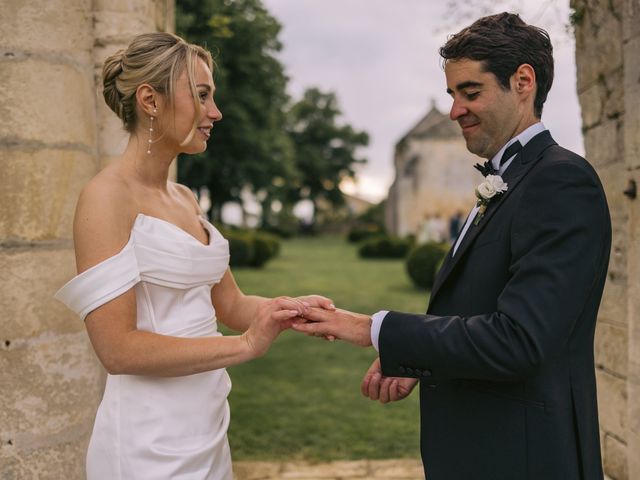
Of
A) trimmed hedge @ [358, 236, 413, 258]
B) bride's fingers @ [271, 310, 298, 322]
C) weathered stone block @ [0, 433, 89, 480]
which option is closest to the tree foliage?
trimmed hedge @ [358, 236, 413, 258]

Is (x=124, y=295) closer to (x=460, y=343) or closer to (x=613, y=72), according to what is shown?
(x=460, y=343)

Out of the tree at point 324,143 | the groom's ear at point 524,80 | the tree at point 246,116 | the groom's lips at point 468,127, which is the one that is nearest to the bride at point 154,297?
the groom's lips at point 468,127

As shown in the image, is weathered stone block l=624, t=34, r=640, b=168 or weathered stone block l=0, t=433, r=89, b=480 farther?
weathered stone block l=624, t=34, r=640, b=168

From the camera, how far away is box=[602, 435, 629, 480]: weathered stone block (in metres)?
3.53

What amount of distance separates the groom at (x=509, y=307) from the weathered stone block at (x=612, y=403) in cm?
165

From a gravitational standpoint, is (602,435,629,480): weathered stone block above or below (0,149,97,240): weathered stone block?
below

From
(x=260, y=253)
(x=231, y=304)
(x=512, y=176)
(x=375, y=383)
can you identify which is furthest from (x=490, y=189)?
→ (x=260, y=253)

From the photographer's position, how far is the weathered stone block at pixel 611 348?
349cm

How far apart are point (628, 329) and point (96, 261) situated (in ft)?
8.90

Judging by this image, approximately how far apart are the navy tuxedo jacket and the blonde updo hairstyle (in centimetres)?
107

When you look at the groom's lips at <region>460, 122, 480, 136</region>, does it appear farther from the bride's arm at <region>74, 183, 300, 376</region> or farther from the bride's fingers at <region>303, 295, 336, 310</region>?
the bride's arm at <region>74, 183, 300, 376</region>

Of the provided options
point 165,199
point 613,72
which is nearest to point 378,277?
point 613,72

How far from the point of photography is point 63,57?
116 inches

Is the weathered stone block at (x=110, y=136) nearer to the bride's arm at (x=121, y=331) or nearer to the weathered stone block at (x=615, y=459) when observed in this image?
the bride's arm at (x=121, y=331)
